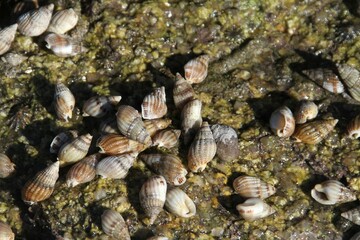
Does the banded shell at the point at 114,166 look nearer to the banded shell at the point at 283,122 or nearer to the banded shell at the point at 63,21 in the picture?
the banded shell at the point at 283,122

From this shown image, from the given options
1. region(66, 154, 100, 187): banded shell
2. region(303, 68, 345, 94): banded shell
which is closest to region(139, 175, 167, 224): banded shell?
region(66, 154, 100, 187): banded shell

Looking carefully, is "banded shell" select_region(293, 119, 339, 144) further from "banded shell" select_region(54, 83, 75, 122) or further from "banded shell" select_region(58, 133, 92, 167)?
"banded shell" select_region(54, 83, 75, 122)

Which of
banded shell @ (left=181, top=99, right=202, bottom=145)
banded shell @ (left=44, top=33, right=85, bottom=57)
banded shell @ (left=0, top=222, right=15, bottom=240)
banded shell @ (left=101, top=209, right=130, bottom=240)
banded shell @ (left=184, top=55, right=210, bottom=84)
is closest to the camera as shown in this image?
banded shell @ (left=101, top=209, right=130, bottom=240)

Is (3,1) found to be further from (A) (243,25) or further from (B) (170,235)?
(B) (170,235)

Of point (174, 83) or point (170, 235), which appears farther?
point (174, 83)

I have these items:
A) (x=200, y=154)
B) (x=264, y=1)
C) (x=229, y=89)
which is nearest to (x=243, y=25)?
(x=264, y=1)

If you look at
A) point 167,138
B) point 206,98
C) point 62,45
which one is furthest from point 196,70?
point 62,45
